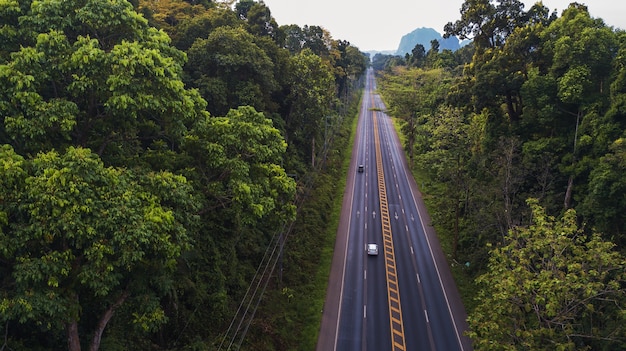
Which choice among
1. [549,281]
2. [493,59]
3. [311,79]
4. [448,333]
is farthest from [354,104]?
[549,281]

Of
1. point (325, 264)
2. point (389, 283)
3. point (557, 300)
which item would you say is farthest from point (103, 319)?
point (389, 283)

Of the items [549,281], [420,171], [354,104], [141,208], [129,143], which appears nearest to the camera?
[141,208]

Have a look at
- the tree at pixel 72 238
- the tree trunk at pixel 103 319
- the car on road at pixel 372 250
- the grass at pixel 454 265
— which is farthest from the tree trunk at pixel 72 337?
the car on road at pixel 372 250

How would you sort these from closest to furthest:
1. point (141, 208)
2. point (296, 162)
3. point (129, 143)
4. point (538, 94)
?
point (141, 208), point (129, 143), point (538, 94), point (296, 162)

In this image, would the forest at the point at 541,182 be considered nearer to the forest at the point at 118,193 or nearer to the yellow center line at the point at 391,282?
the yellow center line at the point at 391,282

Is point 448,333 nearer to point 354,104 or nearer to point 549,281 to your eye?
point 549,281

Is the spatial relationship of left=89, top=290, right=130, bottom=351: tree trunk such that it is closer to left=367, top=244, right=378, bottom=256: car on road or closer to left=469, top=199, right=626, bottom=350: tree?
left=469, top=199, right=626, bottom=350: tree
